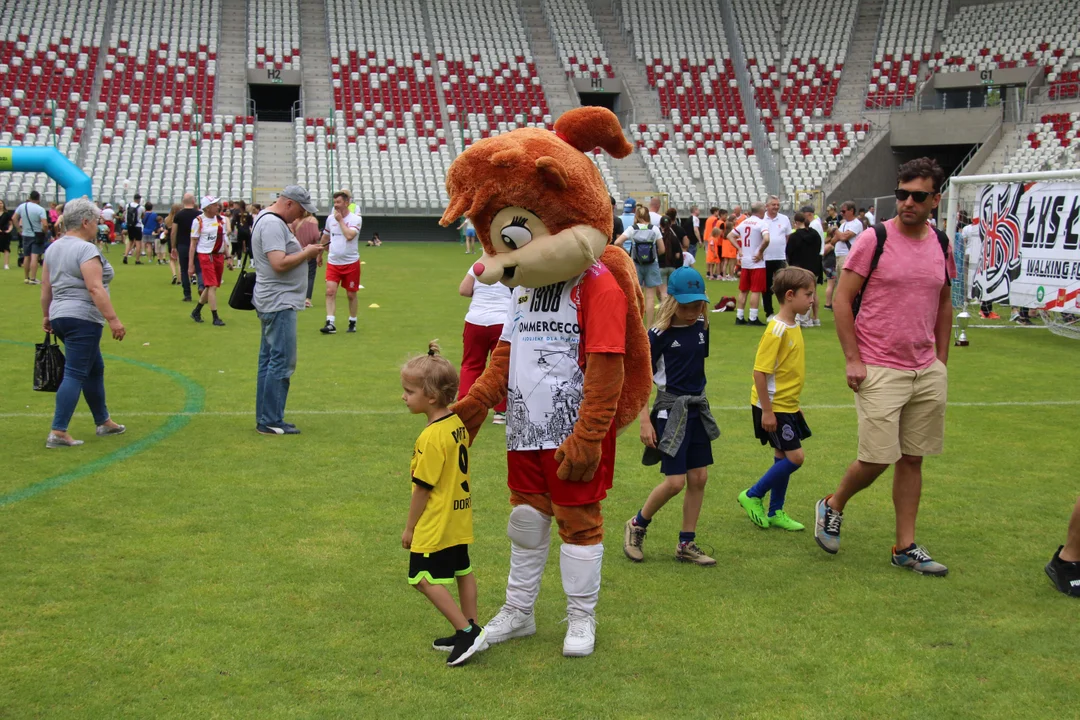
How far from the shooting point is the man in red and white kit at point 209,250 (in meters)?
14.6

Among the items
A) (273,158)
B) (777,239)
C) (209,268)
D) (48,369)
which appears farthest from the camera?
(273,158)

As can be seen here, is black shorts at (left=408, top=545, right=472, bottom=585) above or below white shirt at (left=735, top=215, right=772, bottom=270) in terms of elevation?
below

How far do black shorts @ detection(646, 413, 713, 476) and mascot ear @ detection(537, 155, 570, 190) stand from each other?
1664mm

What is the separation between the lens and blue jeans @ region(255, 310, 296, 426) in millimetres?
7914

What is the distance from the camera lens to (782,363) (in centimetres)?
559

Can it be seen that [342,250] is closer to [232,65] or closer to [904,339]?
[904,339]

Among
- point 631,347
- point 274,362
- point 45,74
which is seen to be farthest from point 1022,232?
point 45,74

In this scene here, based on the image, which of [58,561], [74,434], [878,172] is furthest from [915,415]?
[878,172]

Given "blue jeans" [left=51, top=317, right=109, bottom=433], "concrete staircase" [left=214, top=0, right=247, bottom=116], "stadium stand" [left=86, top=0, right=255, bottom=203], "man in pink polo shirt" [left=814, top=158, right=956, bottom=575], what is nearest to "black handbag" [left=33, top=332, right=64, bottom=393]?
"blue jeans" [left=51, top=317, right=109, bottom=433]

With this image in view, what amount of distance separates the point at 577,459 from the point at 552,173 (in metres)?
1.11

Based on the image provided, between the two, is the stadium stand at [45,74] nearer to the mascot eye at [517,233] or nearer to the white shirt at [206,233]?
the white shirt at [206,233]

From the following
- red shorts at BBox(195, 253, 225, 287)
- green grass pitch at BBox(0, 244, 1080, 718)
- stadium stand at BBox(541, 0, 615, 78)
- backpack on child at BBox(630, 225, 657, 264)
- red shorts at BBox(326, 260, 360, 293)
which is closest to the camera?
green grass pitch at BBox(0, 244, 1080, 718)

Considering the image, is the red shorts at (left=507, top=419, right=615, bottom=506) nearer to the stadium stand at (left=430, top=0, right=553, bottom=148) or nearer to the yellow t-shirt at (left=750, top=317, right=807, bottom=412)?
the yellow t-shirt at (left=750, top=317, right=807, bottom=412)

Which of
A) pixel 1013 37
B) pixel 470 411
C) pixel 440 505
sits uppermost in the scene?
pixel 1013 37
